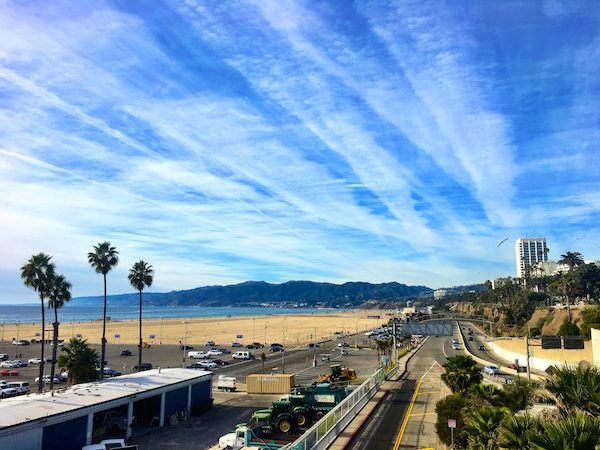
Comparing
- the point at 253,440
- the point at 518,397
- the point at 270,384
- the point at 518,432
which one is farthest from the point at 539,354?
the point at 518,432

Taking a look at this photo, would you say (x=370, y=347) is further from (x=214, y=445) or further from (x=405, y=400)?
(x=214, y=445)

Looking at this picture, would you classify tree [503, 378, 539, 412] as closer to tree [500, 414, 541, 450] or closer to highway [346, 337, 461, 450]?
highway [346, 337, 461, 450]

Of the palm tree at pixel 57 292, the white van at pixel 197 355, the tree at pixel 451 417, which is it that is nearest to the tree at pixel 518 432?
the tree at pixel 451 417

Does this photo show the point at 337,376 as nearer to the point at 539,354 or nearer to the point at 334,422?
the point at 334,422

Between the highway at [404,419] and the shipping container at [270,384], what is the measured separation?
476 inches

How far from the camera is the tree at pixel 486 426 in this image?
71.1 feet

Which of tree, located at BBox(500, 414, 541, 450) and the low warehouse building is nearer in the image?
tree, located at BBox(500, 414, 541, 450)

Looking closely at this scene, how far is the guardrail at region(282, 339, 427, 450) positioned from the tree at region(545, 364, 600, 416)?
11.8 meters

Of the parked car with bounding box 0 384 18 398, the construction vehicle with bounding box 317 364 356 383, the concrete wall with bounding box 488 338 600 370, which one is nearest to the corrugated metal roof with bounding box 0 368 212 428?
the construction vehicle with bounding box 317 364 356 383

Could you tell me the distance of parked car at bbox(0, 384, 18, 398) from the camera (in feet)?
195

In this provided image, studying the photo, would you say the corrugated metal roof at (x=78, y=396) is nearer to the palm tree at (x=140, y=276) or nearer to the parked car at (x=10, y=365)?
the palm tree at (x=140, y=276)


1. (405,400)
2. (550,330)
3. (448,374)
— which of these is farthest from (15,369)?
(550,330)

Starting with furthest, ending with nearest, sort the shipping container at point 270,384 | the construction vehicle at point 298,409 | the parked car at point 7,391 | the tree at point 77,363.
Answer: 1. the parked car at point 7,391
2. the shipping container at point 270,384
3. the tree at point 77,363
4. the construction vehicle at point 298,409

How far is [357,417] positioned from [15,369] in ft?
256
